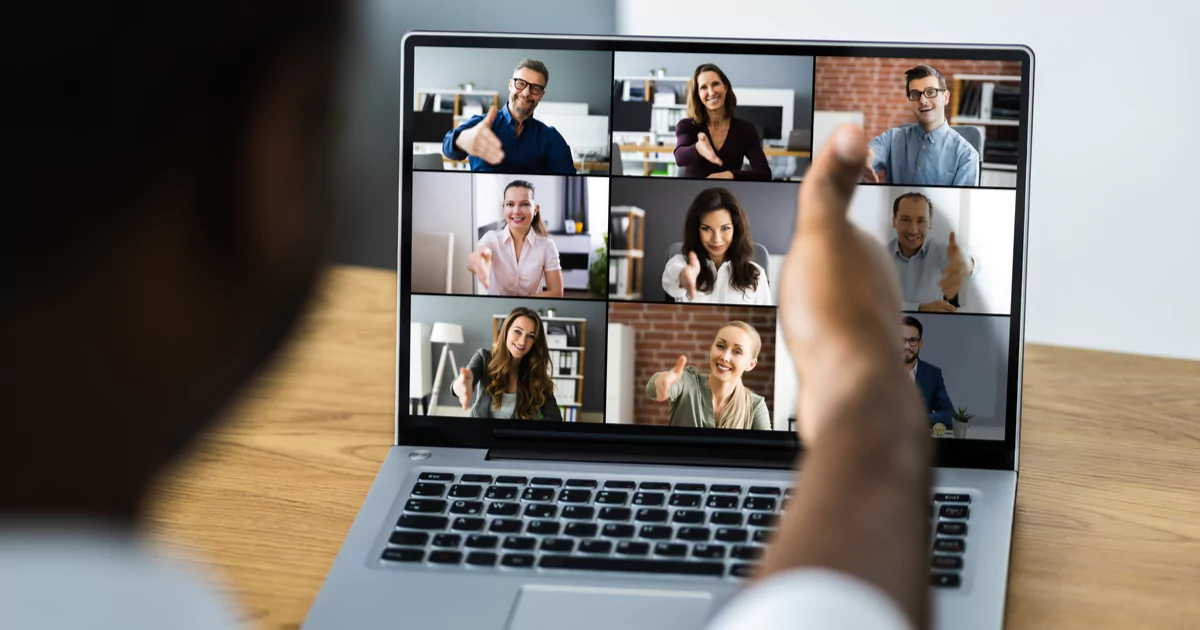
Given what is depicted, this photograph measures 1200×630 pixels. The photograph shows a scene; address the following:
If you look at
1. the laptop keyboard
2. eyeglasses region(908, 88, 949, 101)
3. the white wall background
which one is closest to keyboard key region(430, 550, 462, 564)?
the laptop keyboard

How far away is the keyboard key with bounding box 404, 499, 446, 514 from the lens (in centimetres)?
73

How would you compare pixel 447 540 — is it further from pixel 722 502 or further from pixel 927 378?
pixel 927 378

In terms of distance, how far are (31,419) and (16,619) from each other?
135 millimetres

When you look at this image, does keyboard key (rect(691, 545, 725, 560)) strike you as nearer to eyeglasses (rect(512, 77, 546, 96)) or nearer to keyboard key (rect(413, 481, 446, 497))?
keyboard key (rect(413, 481, 446, 497))

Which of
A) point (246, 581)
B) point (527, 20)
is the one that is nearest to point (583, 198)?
point (246, 581)

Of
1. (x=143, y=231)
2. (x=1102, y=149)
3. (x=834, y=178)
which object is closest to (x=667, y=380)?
(x=834, y=178)

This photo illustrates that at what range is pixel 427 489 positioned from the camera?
763 millimetres

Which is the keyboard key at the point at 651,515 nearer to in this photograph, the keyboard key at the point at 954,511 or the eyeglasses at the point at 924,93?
the keyboard key at the point at 954,511

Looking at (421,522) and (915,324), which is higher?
(915,324)

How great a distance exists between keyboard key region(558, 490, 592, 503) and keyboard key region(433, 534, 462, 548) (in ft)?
0.29

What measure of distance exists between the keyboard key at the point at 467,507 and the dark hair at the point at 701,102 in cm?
37

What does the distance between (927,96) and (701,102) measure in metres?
0.19

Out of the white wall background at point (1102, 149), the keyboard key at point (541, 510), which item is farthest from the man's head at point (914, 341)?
the white wall background at point (1102, 149)

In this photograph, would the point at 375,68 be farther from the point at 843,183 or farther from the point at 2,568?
the point at 2,568
